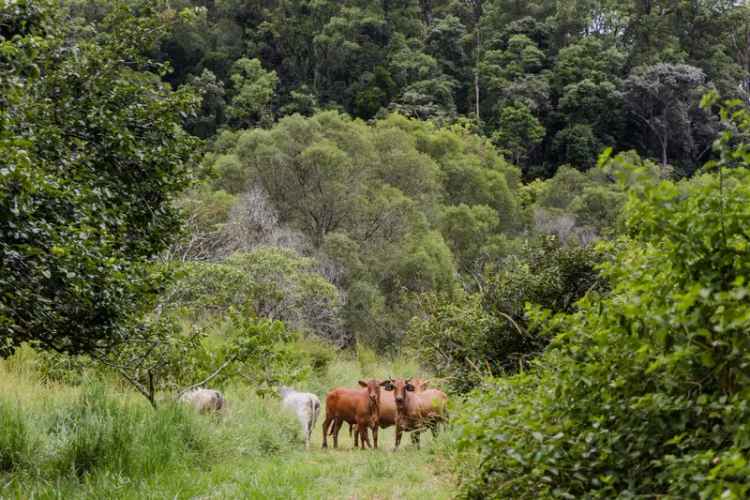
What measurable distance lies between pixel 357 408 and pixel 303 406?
81 centimetres

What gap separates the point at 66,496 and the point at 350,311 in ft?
70.6

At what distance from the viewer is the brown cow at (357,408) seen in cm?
1132

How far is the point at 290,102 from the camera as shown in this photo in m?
48.2

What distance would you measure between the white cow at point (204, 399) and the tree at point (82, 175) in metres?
2.74

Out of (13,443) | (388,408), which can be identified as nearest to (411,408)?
(388,408)

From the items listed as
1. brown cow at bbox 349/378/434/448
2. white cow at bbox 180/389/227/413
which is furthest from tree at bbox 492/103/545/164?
white cow at bbox 180/389/227/413

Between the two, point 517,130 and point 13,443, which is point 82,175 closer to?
point 13,443

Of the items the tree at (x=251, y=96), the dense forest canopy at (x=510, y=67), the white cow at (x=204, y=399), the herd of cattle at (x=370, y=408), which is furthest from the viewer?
the dense forest canopy at (x=510, y=67)

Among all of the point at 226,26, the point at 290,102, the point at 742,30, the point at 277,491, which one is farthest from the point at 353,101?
the point at 277,491

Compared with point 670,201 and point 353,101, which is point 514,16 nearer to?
point 353,101

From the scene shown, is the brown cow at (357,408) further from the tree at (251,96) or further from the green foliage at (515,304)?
the tree at (251,96)

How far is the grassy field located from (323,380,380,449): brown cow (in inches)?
41.1

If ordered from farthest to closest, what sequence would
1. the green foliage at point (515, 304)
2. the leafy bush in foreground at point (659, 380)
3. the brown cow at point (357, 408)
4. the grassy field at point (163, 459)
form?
the brown cow at point (357, 408), the green foliage at point (515, 304), the grassy field at point (163, 459), the leafy bush in foreground at point (659, 380)

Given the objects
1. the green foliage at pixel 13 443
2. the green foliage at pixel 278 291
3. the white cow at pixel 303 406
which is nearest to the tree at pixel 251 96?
the green foliage at pixel 278 291
